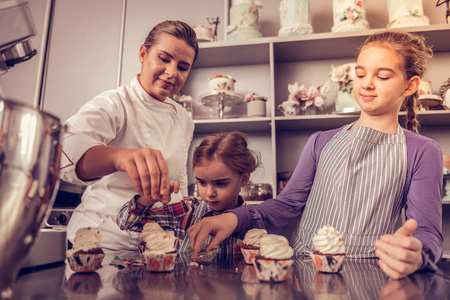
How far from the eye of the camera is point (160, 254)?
0.65m

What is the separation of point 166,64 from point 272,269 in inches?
32.2

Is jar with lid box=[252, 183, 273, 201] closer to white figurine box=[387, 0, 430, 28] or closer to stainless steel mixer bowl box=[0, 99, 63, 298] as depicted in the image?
white figurine box=[387, 0, 430, 28]

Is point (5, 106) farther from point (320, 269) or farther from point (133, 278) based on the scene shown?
point (320, 269)

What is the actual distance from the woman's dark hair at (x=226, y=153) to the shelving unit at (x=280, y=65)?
0.70 m

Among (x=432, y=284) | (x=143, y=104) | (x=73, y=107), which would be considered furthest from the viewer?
(x=73, y=107)

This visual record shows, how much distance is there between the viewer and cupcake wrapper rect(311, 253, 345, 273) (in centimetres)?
64

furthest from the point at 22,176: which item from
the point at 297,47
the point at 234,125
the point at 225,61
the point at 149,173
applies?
the point at 225,61

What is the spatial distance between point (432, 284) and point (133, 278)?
0.45 meters

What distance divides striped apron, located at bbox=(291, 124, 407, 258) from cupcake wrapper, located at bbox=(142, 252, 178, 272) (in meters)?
0.56

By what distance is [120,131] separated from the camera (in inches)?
44.8

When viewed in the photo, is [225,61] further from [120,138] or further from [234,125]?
[120,138]

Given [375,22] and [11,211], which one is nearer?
[11,211]

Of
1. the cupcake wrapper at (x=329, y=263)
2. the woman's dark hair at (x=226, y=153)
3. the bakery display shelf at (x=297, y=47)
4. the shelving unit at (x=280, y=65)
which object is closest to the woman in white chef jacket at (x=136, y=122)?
the woman's dark hair at (x=226, y=153)

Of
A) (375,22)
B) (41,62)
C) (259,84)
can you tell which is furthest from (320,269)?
(41,62)
